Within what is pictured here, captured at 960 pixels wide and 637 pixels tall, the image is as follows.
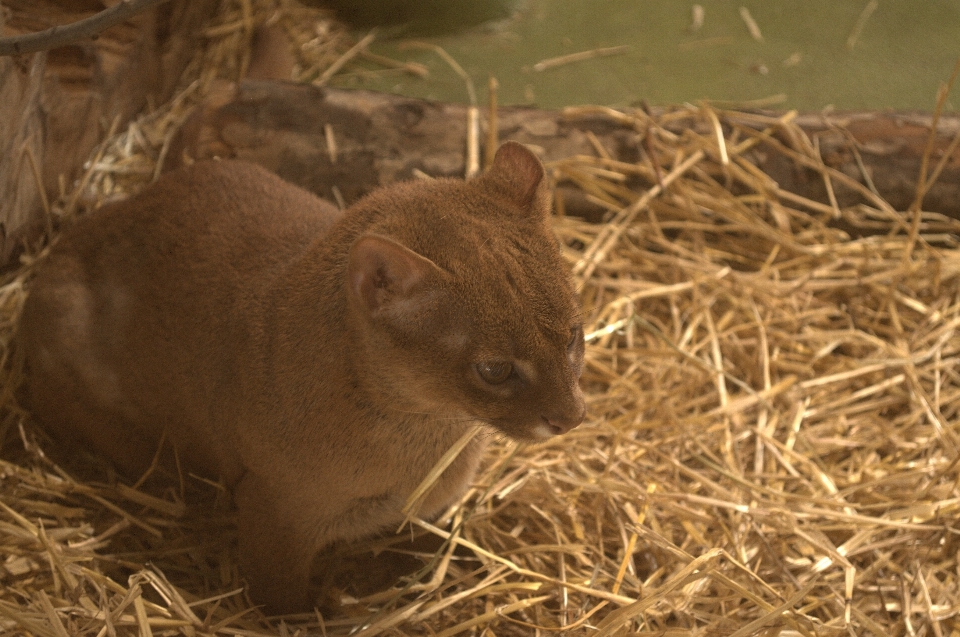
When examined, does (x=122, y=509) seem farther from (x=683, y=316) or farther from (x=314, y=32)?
(x=314, y=32)

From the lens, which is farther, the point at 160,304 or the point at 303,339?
the point at 160,304

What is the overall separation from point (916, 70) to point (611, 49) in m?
1.69

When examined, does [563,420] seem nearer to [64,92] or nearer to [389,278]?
[389,278]

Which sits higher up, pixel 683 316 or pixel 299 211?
pixel 299 211

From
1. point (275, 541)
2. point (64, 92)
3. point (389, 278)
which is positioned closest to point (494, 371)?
point (389, 278)

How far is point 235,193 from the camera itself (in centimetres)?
290

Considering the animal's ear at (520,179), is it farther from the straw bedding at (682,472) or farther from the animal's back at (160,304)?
the straw bedding at (682,472)

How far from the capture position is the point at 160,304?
2.77 m

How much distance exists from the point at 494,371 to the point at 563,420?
211 millimetres

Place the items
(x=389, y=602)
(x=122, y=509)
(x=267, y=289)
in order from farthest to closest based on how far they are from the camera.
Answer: (x=122, y=509), (x=389, y=602), (x=267, y=289)

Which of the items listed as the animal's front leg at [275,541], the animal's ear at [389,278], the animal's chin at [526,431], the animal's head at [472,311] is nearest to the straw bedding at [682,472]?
the animal's front leg at [275,541]

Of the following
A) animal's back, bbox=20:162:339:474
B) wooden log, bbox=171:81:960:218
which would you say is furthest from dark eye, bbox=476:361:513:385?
wooden log, bbox=171:81:960:218

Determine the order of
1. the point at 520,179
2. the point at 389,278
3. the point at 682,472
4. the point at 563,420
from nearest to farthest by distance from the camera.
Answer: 1. the point at 389,278
2. the point at 563,420
3. the point at 520,179
4. the point at 682,472

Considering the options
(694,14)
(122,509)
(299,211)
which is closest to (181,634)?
(122,509)
